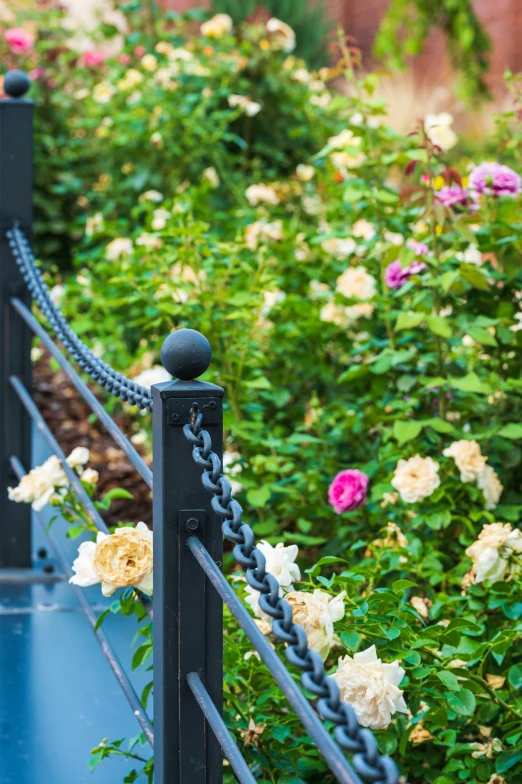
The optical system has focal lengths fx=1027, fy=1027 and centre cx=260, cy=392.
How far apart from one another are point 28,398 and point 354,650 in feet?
4.80

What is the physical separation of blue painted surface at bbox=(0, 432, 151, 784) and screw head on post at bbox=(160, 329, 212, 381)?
40.1 inches

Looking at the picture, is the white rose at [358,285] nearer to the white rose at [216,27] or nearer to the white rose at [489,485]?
the white rose at [489,485]

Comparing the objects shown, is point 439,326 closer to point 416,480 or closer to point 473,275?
point 473,275

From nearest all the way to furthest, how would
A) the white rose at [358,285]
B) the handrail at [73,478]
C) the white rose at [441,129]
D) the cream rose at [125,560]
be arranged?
the cream rose at [125,560]
the handrail at [73,478]
the white rose at [358,285]
the white rose at [441,129]

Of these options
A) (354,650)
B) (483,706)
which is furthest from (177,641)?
(483,706)

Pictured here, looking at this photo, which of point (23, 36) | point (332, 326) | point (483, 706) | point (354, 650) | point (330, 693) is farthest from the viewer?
point (23, 36)

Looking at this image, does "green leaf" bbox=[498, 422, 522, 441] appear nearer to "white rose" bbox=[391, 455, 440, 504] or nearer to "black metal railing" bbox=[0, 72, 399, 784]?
"white rose" bbox=[391, 455, 440, 504]

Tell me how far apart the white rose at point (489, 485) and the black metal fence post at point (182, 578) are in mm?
1325

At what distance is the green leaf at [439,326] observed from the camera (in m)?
2.73

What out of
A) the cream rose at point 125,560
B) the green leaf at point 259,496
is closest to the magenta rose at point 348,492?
the green leaf at point 259,496

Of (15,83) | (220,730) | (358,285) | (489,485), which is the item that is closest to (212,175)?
(358,285)

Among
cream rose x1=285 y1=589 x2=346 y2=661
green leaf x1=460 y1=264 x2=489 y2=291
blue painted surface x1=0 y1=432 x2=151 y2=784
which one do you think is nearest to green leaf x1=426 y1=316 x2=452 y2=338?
green leaf x1=460 y1=264 x2=489 y2=291

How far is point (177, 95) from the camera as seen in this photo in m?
5.66

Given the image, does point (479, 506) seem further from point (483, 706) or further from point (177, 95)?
point (177, 95)
